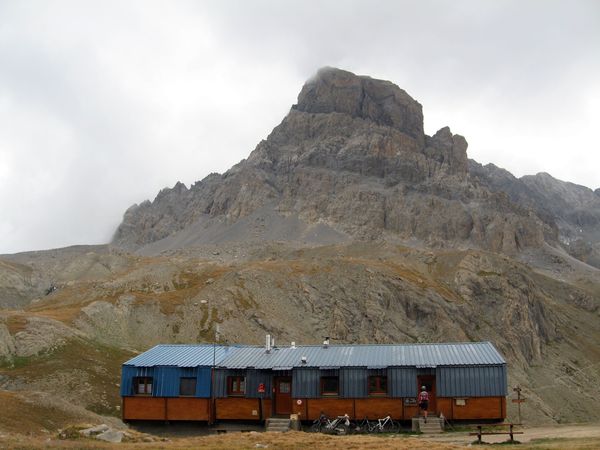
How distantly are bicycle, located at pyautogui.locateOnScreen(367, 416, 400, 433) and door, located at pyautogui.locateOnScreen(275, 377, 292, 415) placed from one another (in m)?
5.78

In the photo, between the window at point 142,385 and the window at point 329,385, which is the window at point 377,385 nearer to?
the window at point 329,385

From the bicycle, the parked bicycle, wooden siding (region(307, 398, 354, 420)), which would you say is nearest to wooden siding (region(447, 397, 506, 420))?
the bicycle

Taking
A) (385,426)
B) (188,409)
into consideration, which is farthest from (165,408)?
(385,426)

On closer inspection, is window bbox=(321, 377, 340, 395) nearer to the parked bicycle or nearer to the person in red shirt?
the parked bicycle

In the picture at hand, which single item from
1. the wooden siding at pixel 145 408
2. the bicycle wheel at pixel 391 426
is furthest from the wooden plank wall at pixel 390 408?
the wooden siding at pixel 145 408

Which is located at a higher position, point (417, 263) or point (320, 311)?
point (417, 263)

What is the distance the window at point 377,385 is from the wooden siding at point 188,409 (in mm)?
11141

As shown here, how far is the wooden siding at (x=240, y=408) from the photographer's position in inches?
1672

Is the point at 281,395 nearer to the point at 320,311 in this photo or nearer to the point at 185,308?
the point at 185,308

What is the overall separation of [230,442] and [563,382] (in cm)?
9007

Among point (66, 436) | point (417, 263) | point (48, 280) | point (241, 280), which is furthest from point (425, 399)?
point (48, 280)

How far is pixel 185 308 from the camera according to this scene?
295ft

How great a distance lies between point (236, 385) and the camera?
43.1 metres

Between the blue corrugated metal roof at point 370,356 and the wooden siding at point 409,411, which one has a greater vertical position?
the blue corrugated metal roof at point 370,356
